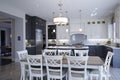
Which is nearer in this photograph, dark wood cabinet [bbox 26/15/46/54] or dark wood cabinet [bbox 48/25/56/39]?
dark wood cabinet [bbox 26/15/46/54]

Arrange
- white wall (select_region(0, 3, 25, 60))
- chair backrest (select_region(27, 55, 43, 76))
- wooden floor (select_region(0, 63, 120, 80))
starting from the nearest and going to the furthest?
chair backrest (select_region(27, 55, 43, 76)) → wooden floor (select_region(0, 63, 120, 80)) → white wall (select_region(0, 3, 25, 60))

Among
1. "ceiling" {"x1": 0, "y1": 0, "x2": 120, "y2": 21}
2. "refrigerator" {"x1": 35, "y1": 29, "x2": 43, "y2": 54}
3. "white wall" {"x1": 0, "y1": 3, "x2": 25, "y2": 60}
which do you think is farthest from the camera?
"refrigerator" {"x1": 35, "y1": 29, "x2": 43, "y2": 54}

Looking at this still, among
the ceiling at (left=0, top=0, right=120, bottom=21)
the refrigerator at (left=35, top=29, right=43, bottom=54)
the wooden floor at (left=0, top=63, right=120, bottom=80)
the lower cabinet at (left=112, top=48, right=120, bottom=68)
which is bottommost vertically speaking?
the wooden floor at (left=0, top=63, right=120, bottom=80)

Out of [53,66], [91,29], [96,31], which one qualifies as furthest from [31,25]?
[53,66]

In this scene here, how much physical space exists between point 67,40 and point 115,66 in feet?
17.2

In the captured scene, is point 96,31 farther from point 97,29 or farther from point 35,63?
point 35,63

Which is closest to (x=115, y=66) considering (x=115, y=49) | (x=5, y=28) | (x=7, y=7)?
(x=115, y=49)

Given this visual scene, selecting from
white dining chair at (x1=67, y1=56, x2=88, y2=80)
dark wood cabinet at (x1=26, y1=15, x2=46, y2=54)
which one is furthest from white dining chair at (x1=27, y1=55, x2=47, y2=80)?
dark wood cabinet at (x1=26, y1=15, x2=46, y2=54)

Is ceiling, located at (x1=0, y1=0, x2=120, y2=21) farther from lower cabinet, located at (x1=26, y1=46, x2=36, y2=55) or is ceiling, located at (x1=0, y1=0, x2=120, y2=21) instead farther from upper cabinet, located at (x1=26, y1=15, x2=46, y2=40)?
lower cabinet, located at (x1=26, y1=46, x2=36, y2=55)

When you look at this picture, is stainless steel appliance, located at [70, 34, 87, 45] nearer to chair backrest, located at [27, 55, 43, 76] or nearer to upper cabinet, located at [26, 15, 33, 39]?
upper cabinet, located at [26, 15, 33, 39]

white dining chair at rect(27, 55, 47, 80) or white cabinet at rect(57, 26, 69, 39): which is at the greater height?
white cabinet at rect(57, 26, 69, 39)

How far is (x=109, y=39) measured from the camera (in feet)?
33.8

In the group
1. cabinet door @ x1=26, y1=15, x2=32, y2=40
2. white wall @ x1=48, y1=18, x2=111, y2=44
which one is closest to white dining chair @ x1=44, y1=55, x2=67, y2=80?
cabinet door @ x1=26, y1=15, x2=32, y2=40

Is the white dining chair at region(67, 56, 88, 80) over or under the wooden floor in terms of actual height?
over
